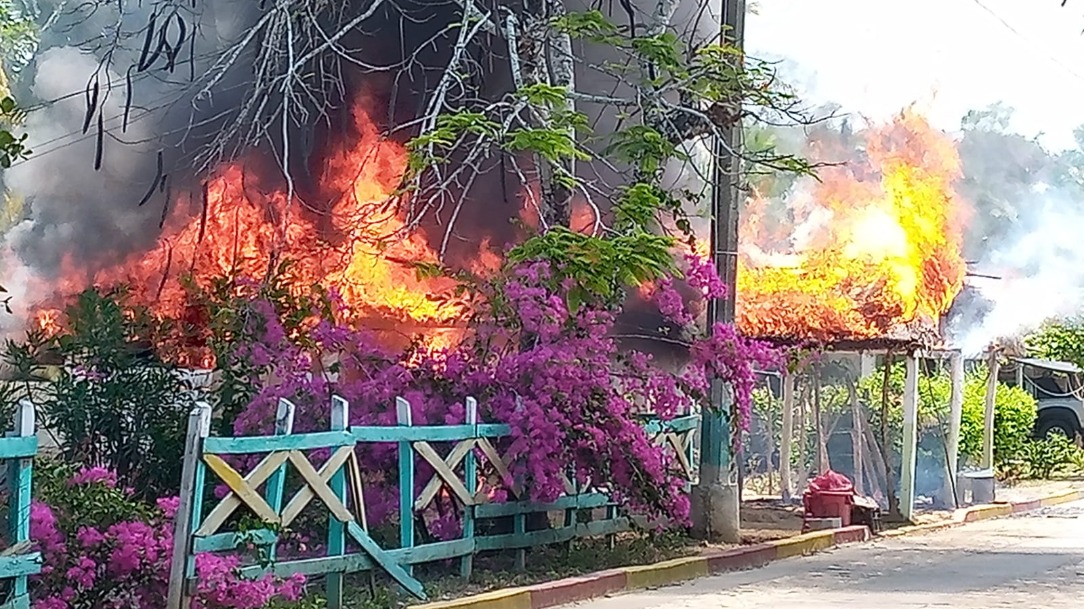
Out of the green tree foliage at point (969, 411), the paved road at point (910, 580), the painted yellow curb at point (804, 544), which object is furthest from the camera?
the green tree foliage at point (969, 411)

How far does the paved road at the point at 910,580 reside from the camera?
38.3 ft

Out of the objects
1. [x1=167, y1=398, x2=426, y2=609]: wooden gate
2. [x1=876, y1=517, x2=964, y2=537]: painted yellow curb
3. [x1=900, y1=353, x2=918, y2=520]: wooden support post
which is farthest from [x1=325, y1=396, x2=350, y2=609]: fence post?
[x1=900, y1=353, x2=918, y2=520]: wooden support post

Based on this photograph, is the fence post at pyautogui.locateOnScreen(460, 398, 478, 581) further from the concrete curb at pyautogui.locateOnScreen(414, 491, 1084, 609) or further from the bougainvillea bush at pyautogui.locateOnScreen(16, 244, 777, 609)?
the concrete curb at pyautogui.locateOnScreen(414, 491, 1084, 609)

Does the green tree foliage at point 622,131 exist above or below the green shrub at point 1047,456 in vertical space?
above

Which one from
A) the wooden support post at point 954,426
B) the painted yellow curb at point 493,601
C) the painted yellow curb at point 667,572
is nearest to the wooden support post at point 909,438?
the wooden support post at point 954,426

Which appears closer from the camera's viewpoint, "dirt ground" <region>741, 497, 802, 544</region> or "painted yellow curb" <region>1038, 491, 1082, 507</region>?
"dirt ground" <region>741, 497, 802, 544</region>

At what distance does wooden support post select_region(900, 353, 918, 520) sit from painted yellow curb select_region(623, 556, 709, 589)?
6.01 meters

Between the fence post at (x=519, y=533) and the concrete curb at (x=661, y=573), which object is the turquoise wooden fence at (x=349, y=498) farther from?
the concrete curb at (x=661, y=573)

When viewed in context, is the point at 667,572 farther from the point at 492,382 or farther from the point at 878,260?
the point at 878,260

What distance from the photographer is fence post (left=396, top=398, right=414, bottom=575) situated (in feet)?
34.9

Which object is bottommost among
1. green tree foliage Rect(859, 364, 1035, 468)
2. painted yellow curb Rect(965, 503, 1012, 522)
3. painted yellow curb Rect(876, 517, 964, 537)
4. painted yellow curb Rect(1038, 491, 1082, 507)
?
painted yellow curb Rect(876, 517, 964, 537)

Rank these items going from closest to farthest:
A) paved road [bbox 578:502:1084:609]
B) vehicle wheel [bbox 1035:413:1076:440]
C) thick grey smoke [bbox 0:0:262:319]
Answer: paved road [bbox 578:502:1084:609]
thick grey smoke [bbox 0:0:262:319]
vehicle wheel [bbox 1035:413:1076:440]

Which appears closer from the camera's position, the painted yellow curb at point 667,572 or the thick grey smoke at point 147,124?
the painted yellow curb at point 667,572

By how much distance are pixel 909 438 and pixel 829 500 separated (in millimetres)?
2018
